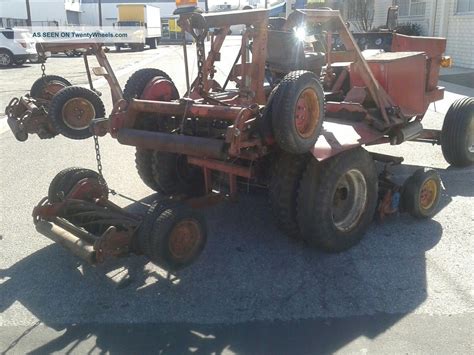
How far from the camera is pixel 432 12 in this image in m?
20.4

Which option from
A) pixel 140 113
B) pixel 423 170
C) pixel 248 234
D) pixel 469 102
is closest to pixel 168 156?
pixel 140 113

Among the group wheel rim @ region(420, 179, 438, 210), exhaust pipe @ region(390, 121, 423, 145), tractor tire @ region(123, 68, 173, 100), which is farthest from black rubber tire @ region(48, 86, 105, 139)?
wheel rim @ region(420, 179, 438, 210)

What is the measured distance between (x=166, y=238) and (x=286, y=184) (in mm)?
1213

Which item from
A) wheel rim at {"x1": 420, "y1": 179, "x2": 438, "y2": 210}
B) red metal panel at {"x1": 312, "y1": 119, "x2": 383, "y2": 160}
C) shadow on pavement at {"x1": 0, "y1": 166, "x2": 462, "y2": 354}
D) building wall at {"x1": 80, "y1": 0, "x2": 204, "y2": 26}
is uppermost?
building wall at {"x1": 80, "y1": 0, "x2": 204, "y2": 26}

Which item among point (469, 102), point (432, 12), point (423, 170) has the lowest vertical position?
point (423, 170)

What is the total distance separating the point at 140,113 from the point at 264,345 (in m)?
2.55

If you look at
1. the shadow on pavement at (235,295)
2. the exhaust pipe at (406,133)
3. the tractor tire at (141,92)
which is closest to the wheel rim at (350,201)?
the shadow on pavement at (235,295)

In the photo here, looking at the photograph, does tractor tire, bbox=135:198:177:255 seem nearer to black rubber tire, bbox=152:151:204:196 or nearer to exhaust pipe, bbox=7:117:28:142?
black rubber tire, bbox=152:151:204:196

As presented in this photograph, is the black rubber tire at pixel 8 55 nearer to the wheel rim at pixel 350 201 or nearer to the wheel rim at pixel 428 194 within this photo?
the wheel rim at pixel 350 201

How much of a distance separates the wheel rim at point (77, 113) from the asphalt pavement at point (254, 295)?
46.5 inches

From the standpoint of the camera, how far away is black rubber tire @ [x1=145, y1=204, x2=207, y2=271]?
3.71m

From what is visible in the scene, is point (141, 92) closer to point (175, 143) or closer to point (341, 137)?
point (175, 143)

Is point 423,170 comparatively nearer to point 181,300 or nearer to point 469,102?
point 469,102

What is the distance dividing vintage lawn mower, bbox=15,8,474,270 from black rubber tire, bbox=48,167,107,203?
1 cm
